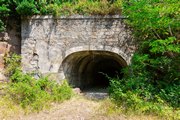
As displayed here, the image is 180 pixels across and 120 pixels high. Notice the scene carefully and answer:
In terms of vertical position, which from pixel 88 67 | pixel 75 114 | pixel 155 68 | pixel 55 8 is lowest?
pixel 75 114

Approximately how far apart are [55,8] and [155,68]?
4408mm

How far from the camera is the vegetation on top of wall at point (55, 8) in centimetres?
958

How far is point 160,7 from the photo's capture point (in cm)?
704

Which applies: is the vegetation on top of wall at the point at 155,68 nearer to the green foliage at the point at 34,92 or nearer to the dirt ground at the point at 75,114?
the dirt ground at the point at 75,114

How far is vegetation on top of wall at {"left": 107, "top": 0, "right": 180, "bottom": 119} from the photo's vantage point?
6848 millimetres

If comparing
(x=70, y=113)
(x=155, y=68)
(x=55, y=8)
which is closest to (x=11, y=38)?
(x=55, y=8)

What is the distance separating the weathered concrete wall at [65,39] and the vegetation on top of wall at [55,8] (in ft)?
0.75

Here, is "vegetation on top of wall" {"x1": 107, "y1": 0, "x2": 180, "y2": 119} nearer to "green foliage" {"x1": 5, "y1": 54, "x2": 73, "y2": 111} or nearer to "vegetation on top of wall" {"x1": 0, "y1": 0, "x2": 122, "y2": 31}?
"vegetation on top of wall" {"x1": 0, "y1": 0, "x2": 122, "y2": 31}

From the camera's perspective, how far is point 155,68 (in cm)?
855

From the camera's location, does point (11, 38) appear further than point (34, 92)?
Yes

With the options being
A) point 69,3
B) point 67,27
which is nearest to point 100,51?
point 67,27

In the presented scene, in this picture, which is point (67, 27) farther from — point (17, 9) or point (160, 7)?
point (160, 7)

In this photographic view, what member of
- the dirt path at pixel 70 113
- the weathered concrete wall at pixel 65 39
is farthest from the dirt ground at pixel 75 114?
the weathered concrete wall at pixel 65 39

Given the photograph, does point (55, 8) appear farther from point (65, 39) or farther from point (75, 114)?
point (75, 114)
